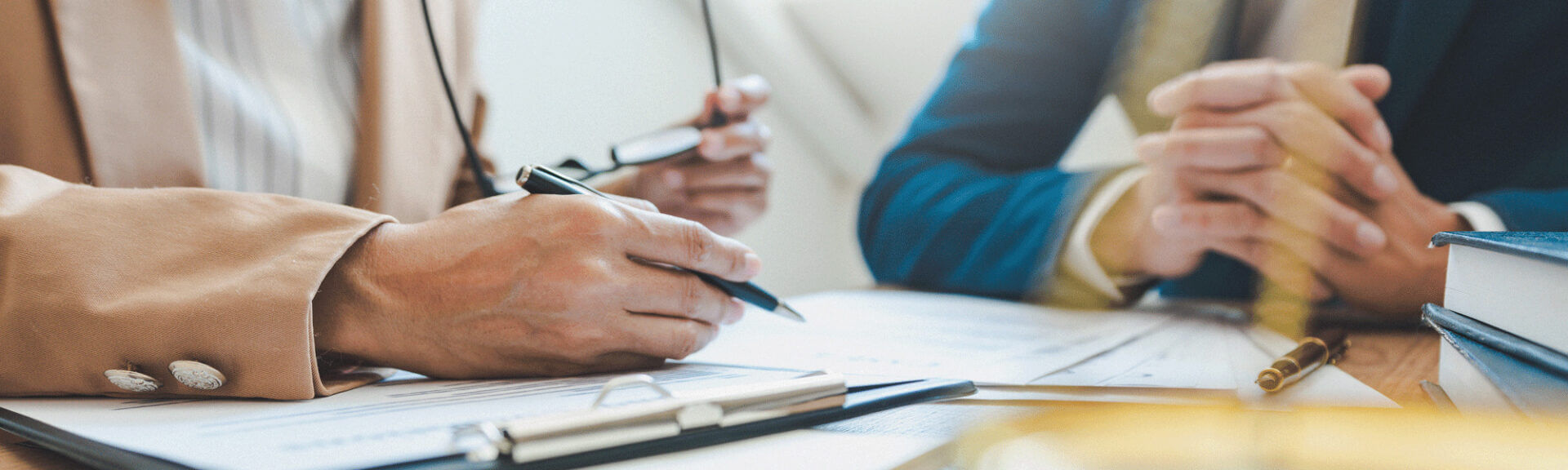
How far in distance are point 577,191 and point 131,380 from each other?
0.53 ft

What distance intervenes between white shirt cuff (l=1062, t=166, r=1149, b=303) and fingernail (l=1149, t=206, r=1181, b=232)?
0.19ft

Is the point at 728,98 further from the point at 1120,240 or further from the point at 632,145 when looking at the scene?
the point at 1120,240

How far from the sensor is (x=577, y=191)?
34cm

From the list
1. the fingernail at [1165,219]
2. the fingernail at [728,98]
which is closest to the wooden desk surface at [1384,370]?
the fingernail at [1165,219]

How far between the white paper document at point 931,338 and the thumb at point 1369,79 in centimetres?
16

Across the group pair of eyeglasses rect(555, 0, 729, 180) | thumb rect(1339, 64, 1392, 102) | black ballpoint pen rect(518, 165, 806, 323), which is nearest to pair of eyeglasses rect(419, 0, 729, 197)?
pair of eyeglasses rect(555, 0, 729, 180)

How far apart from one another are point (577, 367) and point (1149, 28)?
2.10 ft

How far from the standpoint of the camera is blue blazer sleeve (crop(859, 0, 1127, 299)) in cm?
63

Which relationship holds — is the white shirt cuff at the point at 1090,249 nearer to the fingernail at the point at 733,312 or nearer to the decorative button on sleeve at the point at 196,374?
the fingernail at the point at 733,312

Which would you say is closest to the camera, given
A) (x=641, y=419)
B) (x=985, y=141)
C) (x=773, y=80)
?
(x=641, y=419)

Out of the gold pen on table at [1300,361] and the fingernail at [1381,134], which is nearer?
the gold pen on table at [1300,361]

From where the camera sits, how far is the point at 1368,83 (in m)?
0.42

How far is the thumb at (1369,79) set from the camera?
42cm

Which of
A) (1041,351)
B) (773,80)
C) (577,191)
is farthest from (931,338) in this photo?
(773,80)
